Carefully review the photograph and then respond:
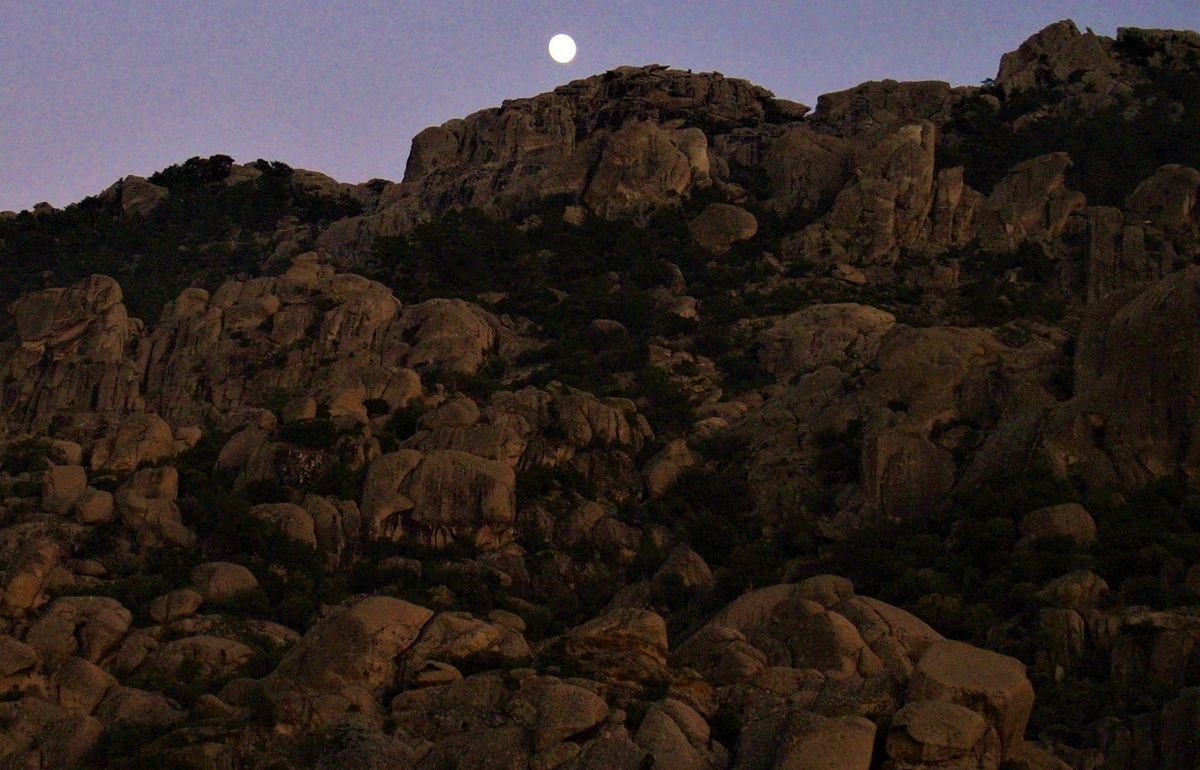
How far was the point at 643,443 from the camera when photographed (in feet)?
200

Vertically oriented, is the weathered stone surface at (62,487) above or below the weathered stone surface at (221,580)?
above

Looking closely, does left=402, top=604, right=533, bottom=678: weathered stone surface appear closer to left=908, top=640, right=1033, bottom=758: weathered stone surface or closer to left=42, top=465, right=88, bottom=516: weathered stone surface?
left=908, top=640, right=1033, bottom=758: weathered stone surface

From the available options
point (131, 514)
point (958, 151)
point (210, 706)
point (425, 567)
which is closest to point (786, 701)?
point (210, 706)

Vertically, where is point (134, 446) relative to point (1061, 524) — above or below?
above

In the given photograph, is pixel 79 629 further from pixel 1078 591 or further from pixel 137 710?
pixel 1078 591

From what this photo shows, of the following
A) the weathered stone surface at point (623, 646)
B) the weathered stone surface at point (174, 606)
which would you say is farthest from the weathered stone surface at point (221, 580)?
the weathered stone surface at point (623, 646)

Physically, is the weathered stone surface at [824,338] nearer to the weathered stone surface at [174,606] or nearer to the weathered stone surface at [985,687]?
the weathered stone surface at [174,606]

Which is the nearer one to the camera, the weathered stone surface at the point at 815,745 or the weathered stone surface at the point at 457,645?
the weathered stone surface at the point at 815,745

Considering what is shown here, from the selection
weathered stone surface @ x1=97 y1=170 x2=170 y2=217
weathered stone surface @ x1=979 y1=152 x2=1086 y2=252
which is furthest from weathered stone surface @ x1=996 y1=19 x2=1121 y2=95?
weathered stone surface @ x1=97 y1=170 x2=170 y2=217

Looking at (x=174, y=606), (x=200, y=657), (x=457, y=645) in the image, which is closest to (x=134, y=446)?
(x=174, y=606)

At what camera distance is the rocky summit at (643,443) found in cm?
3556

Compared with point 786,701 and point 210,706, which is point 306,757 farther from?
point 786,701

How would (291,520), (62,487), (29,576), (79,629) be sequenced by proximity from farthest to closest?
(62,487), (291,520), (29,576), (79,629)

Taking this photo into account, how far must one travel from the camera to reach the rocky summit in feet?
117
